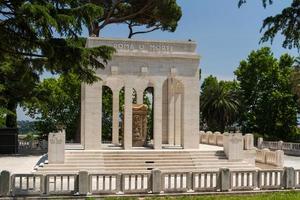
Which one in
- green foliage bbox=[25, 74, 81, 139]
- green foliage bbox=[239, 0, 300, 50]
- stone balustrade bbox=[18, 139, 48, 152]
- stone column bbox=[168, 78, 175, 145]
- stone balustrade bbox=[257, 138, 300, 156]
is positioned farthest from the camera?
green foliage bbox=[25, 74, 81, 139]

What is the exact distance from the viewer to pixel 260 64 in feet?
176

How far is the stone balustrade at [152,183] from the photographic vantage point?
14.1m

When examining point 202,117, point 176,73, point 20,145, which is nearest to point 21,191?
point 176,73

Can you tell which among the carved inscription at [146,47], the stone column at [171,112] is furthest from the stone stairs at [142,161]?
the carved inscription at [146,47]

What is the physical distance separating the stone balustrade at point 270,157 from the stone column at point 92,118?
9534mm

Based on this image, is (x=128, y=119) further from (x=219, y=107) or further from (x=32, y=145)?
(x=219, y=107)

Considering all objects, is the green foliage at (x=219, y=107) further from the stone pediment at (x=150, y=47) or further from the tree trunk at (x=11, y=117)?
the stone pediment at (x=150, y=47)

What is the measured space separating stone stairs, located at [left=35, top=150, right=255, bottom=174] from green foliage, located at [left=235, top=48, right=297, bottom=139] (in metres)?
28.3

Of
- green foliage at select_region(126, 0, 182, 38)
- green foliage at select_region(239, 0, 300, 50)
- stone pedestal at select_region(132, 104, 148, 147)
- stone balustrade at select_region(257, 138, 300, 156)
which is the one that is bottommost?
stone balustrade at select_region(257, 138, 300, 156)

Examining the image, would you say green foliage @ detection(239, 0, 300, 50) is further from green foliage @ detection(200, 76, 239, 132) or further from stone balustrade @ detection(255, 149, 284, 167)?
green foliage @ detection(200, 76, 239, 132)

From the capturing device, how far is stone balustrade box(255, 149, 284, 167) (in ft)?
84.1

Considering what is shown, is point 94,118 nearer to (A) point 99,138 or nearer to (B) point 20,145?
(A) point 99,138

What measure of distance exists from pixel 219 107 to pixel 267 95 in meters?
6.08

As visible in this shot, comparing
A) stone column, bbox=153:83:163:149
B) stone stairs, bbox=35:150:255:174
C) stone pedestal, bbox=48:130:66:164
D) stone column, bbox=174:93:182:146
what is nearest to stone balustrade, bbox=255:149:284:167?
stone stairs, bbox=35:150:255:174
